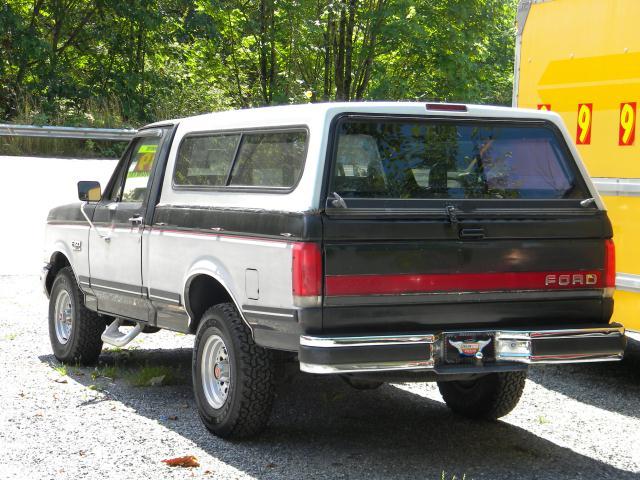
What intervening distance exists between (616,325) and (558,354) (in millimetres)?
471

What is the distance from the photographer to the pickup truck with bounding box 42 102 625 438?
5.70 meters

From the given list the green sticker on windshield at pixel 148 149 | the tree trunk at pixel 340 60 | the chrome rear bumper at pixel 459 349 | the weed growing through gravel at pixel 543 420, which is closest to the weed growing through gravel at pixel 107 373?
the green sticker on windshield at pixel 148 149

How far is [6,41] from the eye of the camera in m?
24.3

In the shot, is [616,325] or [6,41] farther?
[6,41]

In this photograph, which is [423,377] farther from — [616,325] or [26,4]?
[26,4]

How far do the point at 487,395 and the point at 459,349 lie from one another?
1.30 m

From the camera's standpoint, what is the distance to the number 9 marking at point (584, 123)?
8555 millimetres

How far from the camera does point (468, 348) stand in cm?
589

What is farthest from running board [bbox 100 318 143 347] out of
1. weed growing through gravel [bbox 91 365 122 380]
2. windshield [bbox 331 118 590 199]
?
windshield [bbox 331 118 590 199]

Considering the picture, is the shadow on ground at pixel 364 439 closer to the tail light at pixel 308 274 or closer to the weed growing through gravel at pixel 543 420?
the weed growing through gravel at pixel 543 420

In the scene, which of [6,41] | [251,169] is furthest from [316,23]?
[251,169]

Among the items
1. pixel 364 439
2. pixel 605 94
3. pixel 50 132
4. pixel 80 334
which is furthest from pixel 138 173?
pixel 50 132

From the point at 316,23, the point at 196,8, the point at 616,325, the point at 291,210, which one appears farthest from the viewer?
the point at 196,8

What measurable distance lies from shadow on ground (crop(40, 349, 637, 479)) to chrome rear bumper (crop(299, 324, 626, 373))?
61cm
